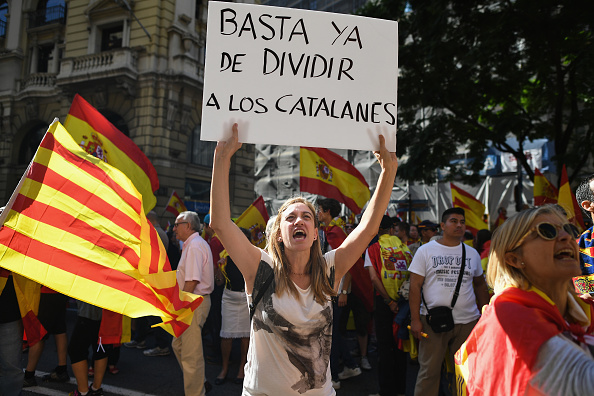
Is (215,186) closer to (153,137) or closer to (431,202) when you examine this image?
(153,137)

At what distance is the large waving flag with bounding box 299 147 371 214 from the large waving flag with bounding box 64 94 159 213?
267 centimetres

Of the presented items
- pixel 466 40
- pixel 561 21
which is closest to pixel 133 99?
pixel 466 40

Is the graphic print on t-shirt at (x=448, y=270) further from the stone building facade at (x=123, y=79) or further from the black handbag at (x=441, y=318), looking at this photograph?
the stone building facade at (x=123, y=79)

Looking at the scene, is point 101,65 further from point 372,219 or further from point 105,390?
point 372,219

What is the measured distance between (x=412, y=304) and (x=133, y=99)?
1805 centimetres

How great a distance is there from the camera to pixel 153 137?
18.4 metres

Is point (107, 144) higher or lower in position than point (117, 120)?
lower

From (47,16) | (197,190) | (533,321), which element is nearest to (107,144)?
(533,321)

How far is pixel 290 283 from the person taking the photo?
2104 millimetres

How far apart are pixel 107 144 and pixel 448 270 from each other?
3.84 m

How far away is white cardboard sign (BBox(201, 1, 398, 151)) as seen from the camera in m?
2.22

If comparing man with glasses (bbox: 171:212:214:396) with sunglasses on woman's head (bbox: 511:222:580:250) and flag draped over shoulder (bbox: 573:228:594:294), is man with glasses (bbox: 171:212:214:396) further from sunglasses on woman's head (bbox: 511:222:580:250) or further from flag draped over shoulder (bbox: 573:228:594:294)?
sunglasses on woman's head (bbox: 511:222:580:250)

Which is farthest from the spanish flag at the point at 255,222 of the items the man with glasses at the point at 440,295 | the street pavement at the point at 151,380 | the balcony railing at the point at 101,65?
the balcony railing at the point at 101,65

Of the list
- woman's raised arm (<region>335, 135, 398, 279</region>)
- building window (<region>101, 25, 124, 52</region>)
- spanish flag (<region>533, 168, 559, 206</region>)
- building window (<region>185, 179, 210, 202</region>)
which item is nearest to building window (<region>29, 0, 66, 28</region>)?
building window (<region>101, 25, 124, 52</region>)
